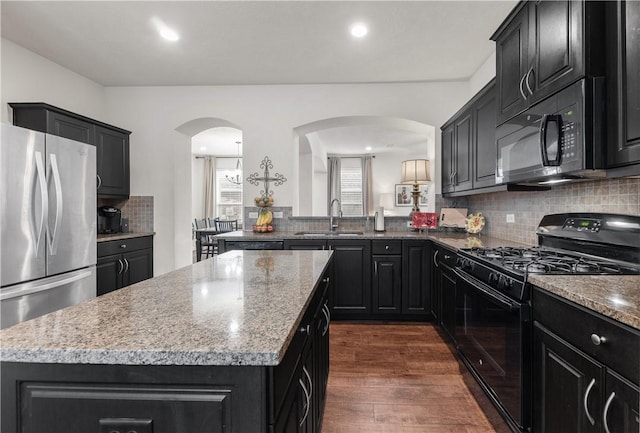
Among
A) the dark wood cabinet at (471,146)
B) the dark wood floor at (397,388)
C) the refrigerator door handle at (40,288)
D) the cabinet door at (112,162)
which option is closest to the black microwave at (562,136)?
the dark wood cabinet at (471,146)

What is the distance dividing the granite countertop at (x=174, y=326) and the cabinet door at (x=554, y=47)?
4.95ft

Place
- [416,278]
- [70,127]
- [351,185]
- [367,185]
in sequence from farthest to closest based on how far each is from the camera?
[351,185] < [367,185] < [416,278] < [70,127]

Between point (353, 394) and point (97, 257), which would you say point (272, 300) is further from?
point (97, 257)

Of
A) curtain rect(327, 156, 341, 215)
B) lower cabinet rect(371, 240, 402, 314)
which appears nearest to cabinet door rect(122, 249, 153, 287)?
lower cabinet rect(371, 240, 402, 314)

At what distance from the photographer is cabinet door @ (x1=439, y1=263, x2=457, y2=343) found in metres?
2.62

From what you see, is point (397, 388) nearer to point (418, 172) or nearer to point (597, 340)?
point (597, 340)

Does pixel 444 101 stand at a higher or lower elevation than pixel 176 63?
lower

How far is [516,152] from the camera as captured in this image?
6.70 feet

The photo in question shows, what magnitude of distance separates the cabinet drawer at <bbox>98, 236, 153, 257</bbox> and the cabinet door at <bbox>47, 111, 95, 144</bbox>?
1094mm

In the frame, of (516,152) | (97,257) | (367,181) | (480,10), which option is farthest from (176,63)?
(367,181)

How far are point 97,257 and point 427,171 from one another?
3.59 meters

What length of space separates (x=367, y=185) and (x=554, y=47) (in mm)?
7391

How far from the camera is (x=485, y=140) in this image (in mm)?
2699

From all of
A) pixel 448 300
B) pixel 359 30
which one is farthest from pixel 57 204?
pixel 448 300
